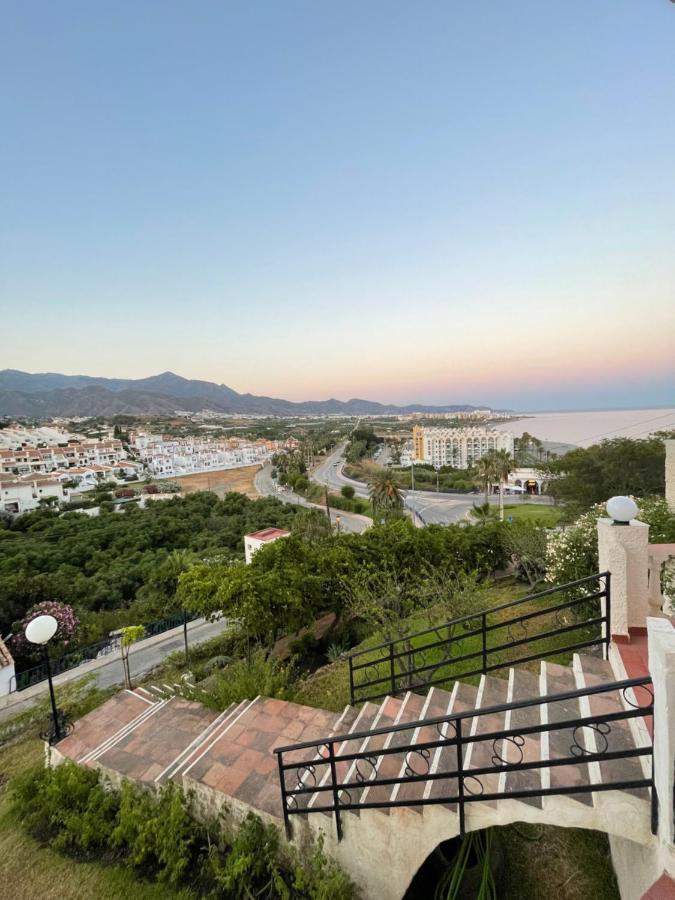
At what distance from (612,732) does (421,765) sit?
1.52 m

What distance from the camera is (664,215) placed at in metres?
12.7

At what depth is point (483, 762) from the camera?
9.57ft

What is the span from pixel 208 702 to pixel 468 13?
16.2 meters

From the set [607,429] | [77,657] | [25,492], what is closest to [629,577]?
[77,657]

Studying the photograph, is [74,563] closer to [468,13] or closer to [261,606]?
[261,606]

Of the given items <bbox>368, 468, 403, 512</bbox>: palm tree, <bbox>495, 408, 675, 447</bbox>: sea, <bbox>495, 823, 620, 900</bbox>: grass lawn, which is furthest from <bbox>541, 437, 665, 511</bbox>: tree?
<bbox>495, 823, 620, 900</bbox>: grass lawn

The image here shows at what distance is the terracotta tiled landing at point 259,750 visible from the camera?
3.67m

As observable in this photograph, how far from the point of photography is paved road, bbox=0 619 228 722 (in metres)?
9.77

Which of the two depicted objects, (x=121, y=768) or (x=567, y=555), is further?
(x=567, y=555)

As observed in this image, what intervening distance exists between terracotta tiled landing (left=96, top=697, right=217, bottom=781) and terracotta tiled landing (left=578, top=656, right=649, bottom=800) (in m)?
4.43

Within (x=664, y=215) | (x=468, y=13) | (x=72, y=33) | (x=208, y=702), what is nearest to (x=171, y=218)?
(x=72, y=33)

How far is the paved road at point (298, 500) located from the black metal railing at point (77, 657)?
39.0 ft

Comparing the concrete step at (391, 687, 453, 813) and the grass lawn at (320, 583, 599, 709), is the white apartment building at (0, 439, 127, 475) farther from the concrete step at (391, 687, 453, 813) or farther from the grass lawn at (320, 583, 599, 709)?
the concrete step at (391, 687, 453, 813)

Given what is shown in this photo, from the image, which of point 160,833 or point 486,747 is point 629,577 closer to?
point 486,747
